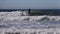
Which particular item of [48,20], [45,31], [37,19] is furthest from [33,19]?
[45,31]

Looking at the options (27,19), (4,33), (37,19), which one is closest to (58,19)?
(37,19)

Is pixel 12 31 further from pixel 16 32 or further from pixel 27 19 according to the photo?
pixel 27 19

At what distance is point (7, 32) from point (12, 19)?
101cm

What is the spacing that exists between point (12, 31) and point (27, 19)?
2.71 ft

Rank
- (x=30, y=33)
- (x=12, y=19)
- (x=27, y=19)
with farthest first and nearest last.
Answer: (x=12, y=19), (x=27, y=19), (x=30, y=33)

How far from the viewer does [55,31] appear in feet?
4.93

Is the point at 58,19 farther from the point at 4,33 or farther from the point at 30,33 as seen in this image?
the point at 4,33

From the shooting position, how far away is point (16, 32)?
151 cm

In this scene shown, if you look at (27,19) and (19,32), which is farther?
(27,19)

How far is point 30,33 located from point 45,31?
166mm

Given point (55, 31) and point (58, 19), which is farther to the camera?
point (58, 19)

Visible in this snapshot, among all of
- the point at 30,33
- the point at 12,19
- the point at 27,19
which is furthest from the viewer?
the point at 12,19

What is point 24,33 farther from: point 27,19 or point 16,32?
point 27,19

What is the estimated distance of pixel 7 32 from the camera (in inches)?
59.6
